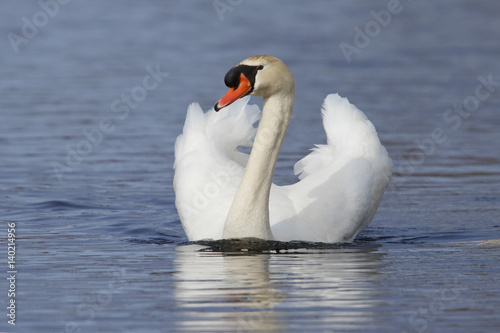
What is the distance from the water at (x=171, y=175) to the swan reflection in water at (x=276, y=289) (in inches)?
0.9

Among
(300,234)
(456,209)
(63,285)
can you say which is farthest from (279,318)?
(456,209)

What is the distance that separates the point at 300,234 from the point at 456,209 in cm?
253

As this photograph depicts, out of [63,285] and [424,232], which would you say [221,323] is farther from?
[424,232]

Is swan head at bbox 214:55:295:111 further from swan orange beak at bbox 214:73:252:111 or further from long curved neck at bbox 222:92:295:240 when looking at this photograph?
long curved neck at bbox 222:92:295:240

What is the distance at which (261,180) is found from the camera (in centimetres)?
862

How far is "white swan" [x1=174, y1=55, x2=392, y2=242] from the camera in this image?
28.0 ft

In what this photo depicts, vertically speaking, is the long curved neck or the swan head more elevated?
the swan head

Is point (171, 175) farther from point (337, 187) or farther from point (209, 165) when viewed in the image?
point (337, 187)

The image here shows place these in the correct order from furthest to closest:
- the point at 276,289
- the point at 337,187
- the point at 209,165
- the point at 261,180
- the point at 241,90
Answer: the point at 209,165 → the point at 337,187 → the point at 261,180 → the point at 241,90 → the point at 276,289

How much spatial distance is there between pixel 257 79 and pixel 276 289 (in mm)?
1935

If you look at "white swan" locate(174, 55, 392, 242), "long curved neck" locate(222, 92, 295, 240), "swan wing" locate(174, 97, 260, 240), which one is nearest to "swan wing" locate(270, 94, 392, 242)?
"white swan" locate(174, 55, 392, 242)

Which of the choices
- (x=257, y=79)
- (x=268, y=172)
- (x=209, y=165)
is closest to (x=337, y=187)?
(x=268, y=172)

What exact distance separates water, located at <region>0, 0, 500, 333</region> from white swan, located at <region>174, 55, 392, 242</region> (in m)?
0.24

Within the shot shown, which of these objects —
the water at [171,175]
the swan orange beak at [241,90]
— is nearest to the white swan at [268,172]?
the swan orange beak at [241,90]
